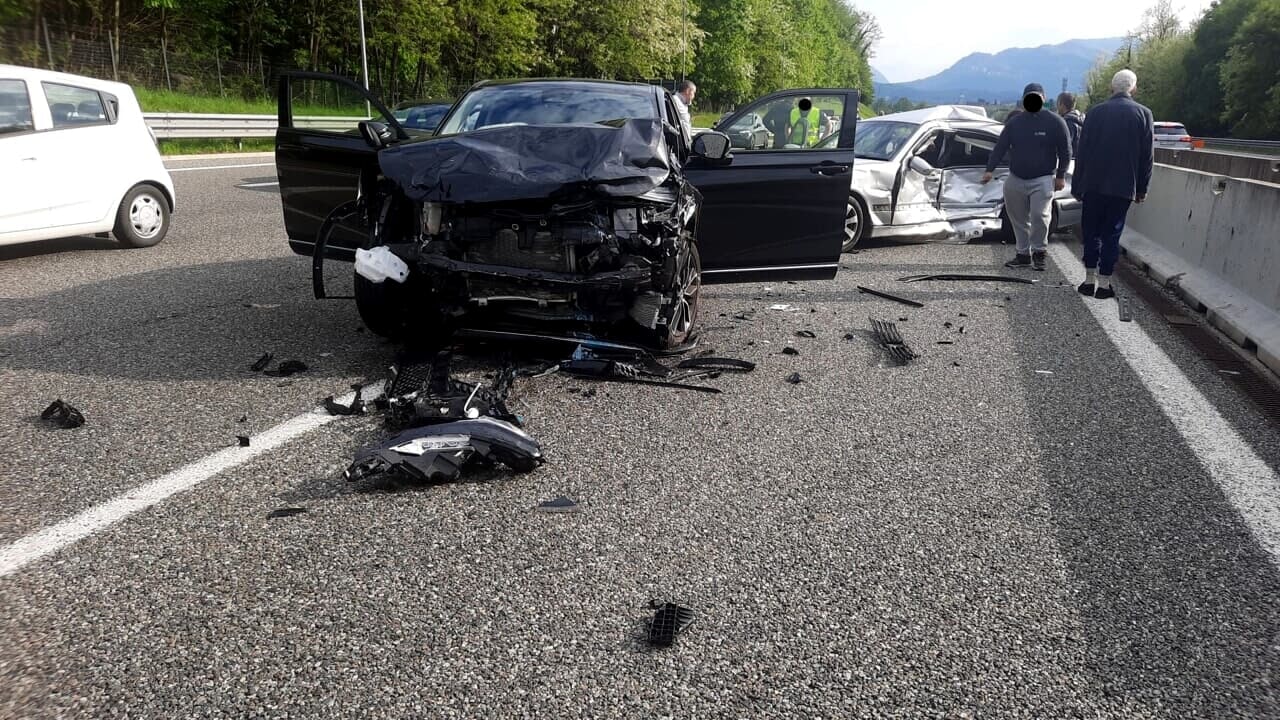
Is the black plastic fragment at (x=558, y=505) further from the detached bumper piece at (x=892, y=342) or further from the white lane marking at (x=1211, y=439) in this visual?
the detached bumper piece at (x=892, y=342)

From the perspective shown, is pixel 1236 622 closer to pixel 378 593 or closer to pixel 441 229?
pixel 378 593

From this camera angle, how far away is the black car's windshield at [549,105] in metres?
6.13

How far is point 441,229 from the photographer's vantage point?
505 centimetres

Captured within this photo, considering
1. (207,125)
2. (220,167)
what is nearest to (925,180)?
(220,167)

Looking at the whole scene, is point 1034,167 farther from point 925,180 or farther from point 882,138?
point 882,138

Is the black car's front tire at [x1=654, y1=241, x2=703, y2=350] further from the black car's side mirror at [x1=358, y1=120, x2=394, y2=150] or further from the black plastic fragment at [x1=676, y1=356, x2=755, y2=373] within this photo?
the black car's side mirror at [x1=358, y1=120, x2=394, y2=150]

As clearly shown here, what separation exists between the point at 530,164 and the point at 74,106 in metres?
5.85

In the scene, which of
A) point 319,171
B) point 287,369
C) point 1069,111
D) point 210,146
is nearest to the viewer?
point 287,369

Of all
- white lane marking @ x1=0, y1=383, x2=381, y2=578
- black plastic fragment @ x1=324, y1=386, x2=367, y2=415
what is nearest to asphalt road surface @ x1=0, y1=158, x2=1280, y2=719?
white lane marking @ x1=0, y1=383, x2=381, y2=578

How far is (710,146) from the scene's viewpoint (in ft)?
20.5

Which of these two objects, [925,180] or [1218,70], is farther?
[1218,70]

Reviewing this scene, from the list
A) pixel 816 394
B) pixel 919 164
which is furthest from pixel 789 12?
pixel 816 394

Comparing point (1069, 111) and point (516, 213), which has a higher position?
point (1069, 111)

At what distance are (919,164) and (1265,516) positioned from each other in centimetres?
794
